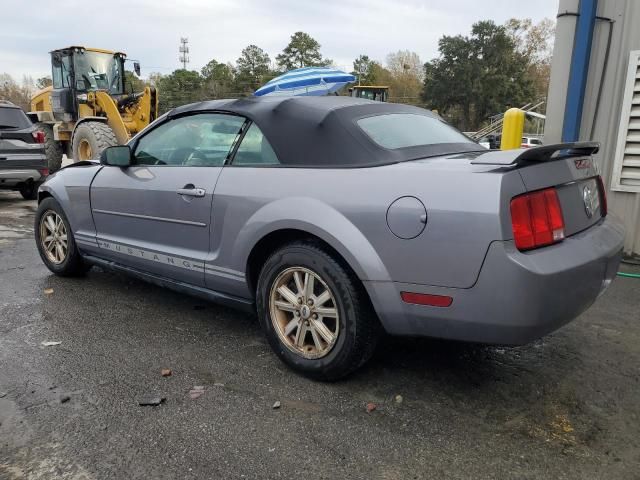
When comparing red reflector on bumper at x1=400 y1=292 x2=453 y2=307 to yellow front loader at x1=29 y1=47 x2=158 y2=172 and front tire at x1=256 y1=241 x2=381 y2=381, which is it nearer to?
front tire at x1=256 y1=241 x2=381 y2=381

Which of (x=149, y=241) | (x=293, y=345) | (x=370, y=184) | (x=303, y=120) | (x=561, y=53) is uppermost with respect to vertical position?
(x=561, y=53)

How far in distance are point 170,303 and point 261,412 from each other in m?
1.90

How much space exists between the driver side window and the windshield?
385 inches

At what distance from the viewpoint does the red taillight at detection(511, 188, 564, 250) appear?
2295 mm

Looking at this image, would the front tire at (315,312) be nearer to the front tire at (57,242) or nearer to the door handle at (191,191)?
the door handle at (191,191)

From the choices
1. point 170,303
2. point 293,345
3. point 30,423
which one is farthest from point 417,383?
point 170,303

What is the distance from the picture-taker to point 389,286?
2.53 m

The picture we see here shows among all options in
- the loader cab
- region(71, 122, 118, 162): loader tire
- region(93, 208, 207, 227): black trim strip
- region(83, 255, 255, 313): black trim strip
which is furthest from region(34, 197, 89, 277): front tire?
the loader cab

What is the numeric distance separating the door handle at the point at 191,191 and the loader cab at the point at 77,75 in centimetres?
992

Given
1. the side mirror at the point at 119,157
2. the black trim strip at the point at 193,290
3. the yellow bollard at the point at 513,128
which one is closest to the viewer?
the black trim strip at the point at 193,290

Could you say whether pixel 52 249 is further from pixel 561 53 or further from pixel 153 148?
pixel 561 53

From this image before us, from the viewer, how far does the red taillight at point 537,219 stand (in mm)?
2295

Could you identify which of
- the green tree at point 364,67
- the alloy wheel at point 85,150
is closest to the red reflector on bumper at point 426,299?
the alloy wheel at point 85,150

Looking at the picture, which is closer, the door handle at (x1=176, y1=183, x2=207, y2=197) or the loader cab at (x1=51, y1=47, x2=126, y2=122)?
the door handle at (x1=176, y1=183, x2=207, y2=197)
